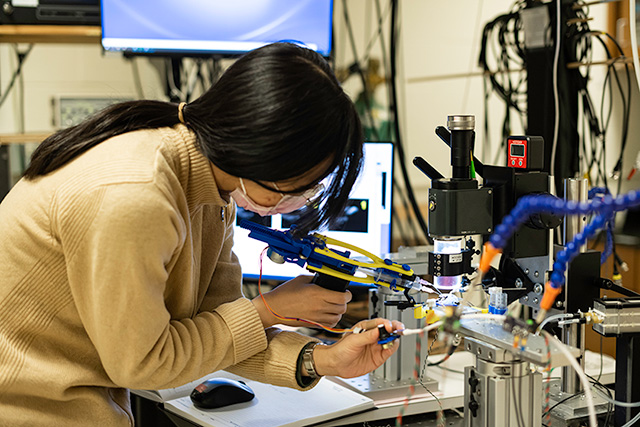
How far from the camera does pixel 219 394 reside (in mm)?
1239

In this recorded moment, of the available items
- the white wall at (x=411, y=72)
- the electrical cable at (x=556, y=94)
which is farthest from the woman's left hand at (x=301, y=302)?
the white wall at (x=411, y=72)

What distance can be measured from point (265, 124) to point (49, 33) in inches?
51.0

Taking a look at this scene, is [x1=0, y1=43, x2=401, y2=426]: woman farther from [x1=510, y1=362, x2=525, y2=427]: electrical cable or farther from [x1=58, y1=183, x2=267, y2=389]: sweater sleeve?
[x1=510, y1=362, x2=525, y2=427]: electrical cable

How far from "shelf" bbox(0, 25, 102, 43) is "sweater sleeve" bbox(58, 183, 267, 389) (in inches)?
48.2

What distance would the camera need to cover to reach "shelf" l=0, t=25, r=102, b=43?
1.92 m

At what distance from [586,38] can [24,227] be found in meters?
1.50

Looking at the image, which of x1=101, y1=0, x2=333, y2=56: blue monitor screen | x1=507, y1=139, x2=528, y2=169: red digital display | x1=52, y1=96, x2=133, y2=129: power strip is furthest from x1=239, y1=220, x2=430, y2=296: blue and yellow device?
x1=52, y1=96, x2=133, y2=129: power strip

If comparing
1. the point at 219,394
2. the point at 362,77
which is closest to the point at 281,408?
the point at 219,394

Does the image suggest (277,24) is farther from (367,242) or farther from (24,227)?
(24,227)

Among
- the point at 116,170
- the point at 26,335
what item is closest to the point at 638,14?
the point at 116,170

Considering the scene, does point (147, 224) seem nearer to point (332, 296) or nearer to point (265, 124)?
point (265, 124)

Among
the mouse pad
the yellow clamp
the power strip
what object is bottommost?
the mouse pad

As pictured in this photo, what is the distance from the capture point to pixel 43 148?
3.40ft

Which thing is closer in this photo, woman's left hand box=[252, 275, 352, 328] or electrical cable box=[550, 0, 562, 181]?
woman's left hand box=[252, 275, 352, 328]
